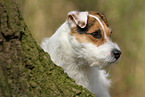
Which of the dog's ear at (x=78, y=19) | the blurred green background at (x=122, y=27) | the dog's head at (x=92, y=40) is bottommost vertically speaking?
the blurred green background at (x=122, y=27)

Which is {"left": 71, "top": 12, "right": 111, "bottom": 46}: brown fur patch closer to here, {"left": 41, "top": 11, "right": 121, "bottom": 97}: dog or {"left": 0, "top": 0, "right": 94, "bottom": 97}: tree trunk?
{"left": 41, "top": 11, "right": 121, "bottom": 97}: dog

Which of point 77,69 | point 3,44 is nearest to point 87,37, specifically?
point 77,69

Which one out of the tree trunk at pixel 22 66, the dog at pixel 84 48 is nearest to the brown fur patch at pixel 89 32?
the dog at pixel 84 48

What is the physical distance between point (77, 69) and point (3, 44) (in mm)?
1823

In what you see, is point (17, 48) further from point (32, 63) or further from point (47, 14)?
point (47, 14)

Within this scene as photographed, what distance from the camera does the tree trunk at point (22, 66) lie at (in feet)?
7.51

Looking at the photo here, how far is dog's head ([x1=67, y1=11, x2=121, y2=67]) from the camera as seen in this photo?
3.64 meters

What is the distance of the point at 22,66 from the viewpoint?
2.39 meters

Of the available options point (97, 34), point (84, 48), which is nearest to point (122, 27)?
point (97, 34)

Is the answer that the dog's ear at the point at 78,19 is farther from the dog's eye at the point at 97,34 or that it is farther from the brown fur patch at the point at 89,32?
the dog's eye at the point at 97,34

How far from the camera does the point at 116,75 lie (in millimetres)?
8680

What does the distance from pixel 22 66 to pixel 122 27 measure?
22.3 feet

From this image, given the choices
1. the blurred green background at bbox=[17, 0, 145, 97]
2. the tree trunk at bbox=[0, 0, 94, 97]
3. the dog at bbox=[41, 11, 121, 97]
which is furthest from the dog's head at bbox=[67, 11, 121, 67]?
the blurred green background at bbox=[17, 0, 145, 97]

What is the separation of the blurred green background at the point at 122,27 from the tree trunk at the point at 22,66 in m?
5.58
